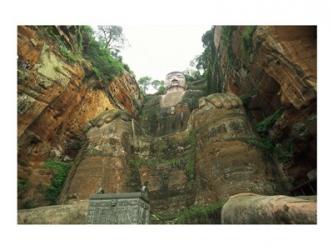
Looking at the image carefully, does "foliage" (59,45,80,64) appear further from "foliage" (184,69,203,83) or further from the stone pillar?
"foliage" (184,69,203,83)

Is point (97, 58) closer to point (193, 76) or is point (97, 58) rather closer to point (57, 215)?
point (57, 215)

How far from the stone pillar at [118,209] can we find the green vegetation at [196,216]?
256 cm

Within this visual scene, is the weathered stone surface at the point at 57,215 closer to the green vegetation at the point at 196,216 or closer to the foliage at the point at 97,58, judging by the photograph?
the green vegetation at the point at 196,216

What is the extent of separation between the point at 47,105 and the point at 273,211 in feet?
36.2

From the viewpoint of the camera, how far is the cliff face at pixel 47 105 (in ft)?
45.3

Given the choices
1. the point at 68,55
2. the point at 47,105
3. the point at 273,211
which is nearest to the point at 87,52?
the point at 68,55

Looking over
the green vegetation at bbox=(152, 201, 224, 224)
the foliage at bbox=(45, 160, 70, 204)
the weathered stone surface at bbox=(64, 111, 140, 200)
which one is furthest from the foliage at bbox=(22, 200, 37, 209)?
the green vegetation at bbox=(152, 201, 224, 224)

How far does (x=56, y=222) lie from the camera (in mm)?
11984

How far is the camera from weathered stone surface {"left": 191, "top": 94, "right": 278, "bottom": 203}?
13352mm

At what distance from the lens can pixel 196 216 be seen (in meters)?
13.5

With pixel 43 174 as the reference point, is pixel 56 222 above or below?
below

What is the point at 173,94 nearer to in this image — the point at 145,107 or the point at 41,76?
the point at 145,107

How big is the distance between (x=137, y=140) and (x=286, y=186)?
9258mm

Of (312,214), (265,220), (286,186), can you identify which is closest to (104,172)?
(286,186)
